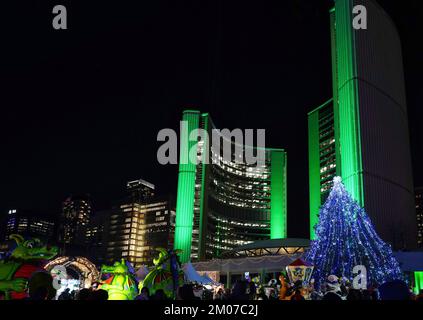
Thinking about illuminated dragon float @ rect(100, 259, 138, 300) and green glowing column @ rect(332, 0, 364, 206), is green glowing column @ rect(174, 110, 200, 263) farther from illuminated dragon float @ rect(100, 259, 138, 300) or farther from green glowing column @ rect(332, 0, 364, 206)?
illuminated dragon float @ rect(100, 259, 138, 300)

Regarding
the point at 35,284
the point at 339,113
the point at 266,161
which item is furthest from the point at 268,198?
the point at 35,284

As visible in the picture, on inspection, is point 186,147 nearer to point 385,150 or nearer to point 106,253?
point 385,150

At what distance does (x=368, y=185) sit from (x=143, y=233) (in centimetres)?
12456

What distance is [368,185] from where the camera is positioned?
42375 millimetres

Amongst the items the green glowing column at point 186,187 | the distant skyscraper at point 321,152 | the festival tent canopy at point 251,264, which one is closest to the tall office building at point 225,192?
the green glowing column at point 186,187

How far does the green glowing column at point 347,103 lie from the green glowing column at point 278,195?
61.2m

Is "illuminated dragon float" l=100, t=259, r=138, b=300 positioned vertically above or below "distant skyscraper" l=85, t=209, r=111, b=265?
below

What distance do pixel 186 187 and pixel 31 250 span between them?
69975mm

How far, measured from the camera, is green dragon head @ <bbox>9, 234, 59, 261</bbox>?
1290 centimetres

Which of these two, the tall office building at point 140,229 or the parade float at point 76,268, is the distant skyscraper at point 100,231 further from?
the parade float at point 76,268

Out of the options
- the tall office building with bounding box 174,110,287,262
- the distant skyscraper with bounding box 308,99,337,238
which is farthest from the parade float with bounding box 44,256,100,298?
the tall office building with bounding box 174,110,287,262

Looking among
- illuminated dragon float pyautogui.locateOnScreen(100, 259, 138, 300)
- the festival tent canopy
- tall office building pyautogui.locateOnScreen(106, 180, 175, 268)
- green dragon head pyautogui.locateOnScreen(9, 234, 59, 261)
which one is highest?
Answer: tall office building pyautogui.locateOnScreen(106, 180, 175, 268)

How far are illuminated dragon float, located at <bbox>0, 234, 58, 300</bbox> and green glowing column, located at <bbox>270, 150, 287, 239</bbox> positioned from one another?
96.3 m
